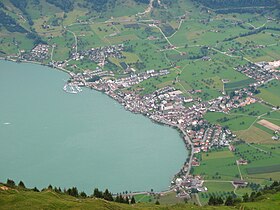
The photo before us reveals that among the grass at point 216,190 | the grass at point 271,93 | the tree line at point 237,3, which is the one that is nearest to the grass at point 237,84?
the grass at point 271,93

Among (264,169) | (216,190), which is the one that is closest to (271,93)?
(264,169)

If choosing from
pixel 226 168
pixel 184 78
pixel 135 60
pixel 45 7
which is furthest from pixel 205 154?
pixel 45 7

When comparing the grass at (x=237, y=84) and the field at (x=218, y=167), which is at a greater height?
the grass at (x=237, y=84)

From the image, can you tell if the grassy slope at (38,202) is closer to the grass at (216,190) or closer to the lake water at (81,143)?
the grass at (216,190)

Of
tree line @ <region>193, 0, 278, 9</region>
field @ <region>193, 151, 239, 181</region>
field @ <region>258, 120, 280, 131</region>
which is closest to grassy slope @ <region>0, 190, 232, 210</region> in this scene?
field @ <region>193, 151, 239, 181</region>

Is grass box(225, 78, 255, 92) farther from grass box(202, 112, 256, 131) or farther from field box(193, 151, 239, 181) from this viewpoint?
field box(193, 151, 239, 181)

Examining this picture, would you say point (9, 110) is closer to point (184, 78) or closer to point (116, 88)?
point (116, 88)

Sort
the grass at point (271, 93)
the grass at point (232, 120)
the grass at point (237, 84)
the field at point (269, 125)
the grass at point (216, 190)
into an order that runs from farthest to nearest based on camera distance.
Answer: the grass at point (237, 84) < the grass at point (271, 93) < the grass at point (232, 120) < the field at point (269, 125) < the grass at point (216, 190)

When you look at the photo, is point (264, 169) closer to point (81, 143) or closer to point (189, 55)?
point (81, 143)
